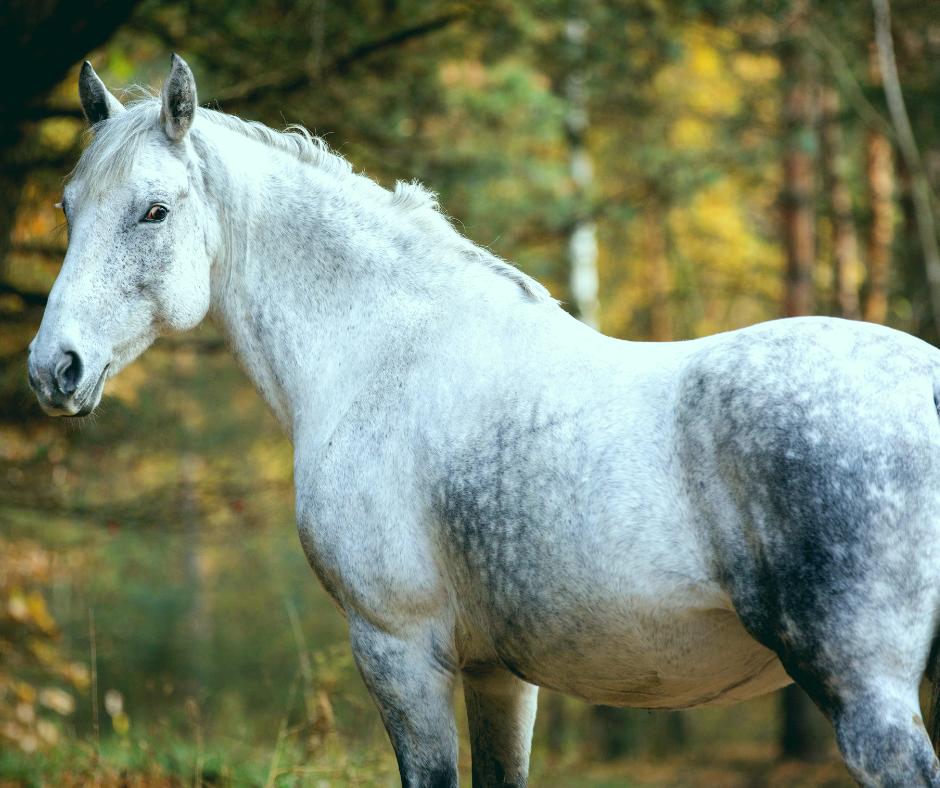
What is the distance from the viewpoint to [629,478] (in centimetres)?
222

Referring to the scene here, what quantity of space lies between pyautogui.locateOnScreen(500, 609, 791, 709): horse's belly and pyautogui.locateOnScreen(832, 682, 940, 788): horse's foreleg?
385 millimetres

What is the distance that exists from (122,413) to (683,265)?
8.88m

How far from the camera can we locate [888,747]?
1.89 meters

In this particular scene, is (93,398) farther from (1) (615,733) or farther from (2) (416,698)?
(1) (615,733)

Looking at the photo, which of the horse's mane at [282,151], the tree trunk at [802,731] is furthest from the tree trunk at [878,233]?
the horse's mane at [282,151]

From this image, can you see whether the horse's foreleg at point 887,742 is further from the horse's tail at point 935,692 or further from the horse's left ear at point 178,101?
the horse's left ear at point 178,101

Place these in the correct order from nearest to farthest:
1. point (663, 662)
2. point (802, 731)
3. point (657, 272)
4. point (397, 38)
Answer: point (663, 662) < point (397, 38) < point (802, 731) < point (657, 272)

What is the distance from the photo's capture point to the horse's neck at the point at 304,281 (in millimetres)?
3018

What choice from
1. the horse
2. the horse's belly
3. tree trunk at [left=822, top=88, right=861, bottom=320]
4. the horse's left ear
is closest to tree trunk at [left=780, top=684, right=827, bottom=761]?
tree trunk at [left=822, top=88, right=861, bottom=320]

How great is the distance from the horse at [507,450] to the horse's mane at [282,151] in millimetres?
11

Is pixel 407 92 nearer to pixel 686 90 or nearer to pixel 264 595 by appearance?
pixel 686 90

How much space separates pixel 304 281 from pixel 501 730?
1.90 m

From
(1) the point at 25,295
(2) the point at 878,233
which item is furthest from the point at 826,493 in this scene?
(2) the point at 878,233

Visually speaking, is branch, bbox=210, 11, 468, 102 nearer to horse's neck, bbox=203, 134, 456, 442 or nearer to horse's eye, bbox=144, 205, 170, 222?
horse's neck, bbox=203, 134, 456, 442
